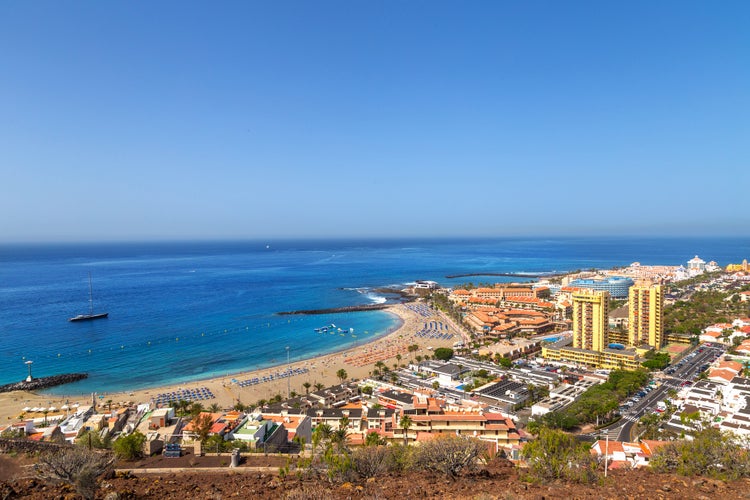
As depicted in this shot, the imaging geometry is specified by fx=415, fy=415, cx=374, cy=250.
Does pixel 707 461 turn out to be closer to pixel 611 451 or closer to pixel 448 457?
pixel 448 457

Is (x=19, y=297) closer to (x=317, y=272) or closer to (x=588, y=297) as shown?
(x=317, y=272)

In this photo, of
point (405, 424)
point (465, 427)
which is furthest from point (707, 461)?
point (405, 424)

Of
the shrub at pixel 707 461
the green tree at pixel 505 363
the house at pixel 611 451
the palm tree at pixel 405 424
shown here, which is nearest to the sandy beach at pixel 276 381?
the green tree at pixel 505 363

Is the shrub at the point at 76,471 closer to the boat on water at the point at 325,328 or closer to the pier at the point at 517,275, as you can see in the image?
the boat on water at the point at 325,328

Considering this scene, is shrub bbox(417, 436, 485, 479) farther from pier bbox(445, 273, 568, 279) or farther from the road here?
pier bbox(445, 273, 568, 279)

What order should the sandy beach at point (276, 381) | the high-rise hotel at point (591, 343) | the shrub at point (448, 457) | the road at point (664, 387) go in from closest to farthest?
the shrub at point (448, 457)
the road at point (664, 387)
the sandy beach at point (276, 381)
the high-rise hotel at point (591, 343)

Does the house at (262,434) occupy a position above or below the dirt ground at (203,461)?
below
